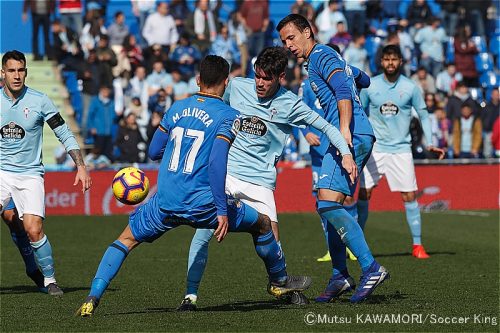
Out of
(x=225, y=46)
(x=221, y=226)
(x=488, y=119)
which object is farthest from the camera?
(x=225, y=46)

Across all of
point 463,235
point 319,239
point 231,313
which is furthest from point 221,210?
point 463,235

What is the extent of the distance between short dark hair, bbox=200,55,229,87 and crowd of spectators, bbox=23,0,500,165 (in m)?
14.1

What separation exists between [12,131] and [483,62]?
20.0 meters

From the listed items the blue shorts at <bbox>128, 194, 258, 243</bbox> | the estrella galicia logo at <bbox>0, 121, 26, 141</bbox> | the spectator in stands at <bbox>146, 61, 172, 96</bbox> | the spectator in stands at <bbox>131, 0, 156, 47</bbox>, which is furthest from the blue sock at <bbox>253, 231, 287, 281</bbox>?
the spectator in stands at <bbox>131, 0, 156, 47</bbox>

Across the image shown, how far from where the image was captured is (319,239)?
16625mm

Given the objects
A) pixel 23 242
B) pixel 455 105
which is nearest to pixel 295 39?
pixel 23 242

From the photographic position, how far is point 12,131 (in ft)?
34.3

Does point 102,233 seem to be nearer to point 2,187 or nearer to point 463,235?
point 463,235

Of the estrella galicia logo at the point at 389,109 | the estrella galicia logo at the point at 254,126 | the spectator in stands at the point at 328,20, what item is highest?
the spectator in stands at the point at 328,20

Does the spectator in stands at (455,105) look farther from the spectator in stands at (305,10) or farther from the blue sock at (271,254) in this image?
the blue sock at (271,254)

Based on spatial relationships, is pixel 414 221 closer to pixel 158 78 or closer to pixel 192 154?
→ pixel 192 154

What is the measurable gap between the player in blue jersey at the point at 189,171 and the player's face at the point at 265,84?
772 mm

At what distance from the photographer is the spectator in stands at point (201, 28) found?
26422 mm

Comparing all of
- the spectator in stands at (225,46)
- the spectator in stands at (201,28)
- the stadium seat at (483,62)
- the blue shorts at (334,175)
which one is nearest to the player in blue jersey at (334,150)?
the blue shorts at (334,175)
